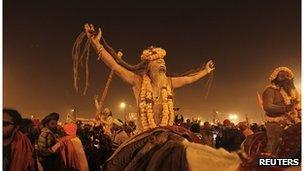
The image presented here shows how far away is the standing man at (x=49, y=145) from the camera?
3.98m

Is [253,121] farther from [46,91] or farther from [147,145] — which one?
[46,91]

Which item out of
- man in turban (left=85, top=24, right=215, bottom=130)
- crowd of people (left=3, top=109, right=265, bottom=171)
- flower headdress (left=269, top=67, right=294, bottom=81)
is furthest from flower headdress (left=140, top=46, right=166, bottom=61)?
flower headdress (left=269, top=67, right=294, bottom=81)

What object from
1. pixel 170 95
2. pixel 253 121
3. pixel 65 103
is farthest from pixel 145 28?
pixel 253 121

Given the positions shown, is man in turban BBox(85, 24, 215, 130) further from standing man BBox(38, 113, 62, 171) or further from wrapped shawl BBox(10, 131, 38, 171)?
wrapped shawl BBox(10, 131, 38, 171)

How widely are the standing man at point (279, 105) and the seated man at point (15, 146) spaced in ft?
6.21

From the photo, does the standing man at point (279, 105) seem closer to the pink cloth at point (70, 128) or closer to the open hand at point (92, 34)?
the open hand at point (92, 34)

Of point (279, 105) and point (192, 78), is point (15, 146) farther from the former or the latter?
point (279, 105)

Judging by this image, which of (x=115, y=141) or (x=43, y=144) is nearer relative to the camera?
(x=43, y=144)

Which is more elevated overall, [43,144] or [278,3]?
[278,3]

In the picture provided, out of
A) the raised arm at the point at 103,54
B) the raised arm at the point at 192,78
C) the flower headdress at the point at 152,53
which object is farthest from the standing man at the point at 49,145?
the raised arm at the point at 192,78

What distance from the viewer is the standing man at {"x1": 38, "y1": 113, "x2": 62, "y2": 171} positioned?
3.98 meters

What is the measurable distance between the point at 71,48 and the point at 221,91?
1358 mm

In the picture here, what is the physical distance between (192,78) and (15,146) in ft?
5.21

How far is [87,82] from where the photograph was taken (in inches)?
163
